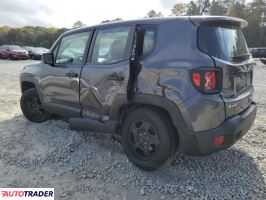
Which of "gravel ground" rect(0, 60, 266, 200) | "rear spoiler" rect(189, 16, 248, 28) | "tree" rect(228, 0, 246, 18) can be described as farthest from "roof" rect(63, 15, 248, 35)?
"tree" rect(228, 0, 246, 18)

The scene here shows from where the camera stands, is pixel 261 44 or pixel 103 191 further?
pixel 261 44

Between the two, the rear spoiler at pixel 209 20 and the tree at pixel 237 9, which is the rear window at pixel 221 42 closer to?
the rear spoiler at pixel 209 20

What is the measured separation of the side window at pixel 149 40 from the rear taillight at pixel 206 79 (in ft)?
2.34

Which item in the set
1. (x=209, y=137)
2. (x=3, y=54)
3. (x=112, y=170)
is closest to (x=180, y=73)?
→ (x=209, y=137)

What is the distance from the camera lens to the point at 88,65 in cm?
466

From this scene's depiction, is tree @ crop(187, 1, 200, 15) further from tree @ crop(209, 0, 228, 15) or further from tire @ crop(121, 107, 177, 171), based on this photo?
tire @ crop(121, 107, 177, 171)

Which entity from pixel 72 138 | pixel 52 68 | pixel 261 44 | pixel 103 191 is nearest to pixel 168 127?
pixel 103 191

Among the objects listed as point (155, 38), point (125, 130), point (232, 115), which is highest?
point (155, 38)

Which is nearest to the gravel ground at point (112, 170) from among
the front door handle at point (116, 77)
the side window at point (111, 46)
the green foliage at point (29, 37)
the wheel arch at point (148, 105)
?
the wheel arch at point (148, 105)

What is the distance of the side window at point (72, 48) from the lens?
16.1 ft

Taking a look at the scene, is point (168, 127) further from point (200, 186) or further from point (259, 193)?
point (259, 193)

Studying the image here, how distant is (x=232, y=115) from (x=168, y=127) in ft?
2.47

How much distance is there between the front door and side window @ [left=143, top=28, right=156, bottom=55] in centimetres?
115

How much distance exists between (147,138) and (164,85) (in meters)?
0.72
